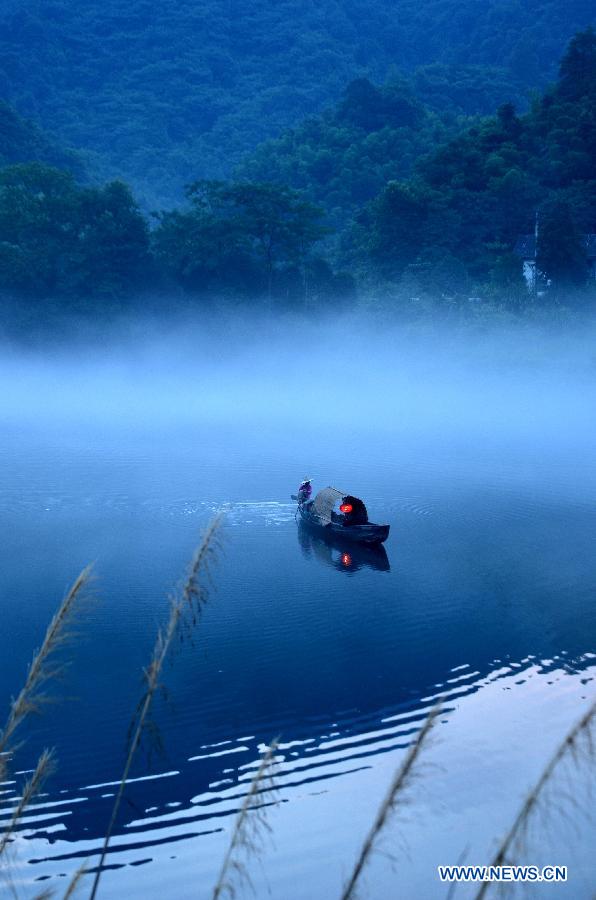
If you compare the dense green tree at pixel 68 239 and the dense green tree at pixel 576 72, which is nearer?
the dense green tree at pixel 68 239

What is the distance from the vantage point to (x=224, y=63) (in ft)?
458

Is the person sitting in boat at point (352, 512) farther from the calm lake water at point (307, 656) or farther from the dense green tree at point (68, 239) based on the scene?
the dense green tree at point (68, 239)

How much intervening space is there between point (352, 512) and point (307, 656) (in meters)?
9.08

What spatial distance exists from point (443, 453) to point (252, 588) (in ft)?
78.0

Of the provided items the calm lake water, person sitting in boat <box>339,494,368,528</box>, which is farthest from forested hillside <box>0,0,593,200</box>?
person sitting in boat <box>339,494,368,528</box>

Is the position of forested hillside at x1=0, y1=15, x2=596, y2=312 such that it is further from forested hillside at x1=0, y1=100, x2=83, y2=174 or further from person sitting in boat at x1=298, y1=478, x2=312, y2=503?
person sitting in boat at x1=298, y1=478, x2=312, y2=503

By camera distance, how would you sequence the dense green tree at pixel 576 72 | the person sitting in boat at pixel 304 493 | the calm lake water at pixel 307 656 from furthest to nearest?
the dense green tree at pixel 576 72, the person sitting in boat at pixel 304 493, the calm lake water at pixel 307 656

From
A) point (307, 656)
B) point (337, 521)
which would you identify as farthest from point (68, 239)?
point (307, 656)

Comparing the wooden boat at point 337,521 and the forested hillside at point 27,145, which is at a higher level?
the forested hillside at point 27,145

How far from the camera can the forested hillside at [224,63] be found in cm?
11975

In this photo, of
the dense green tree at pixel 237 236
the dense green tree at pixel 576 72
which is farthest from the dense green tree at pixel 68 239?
the dense green tree at pixel 576 72

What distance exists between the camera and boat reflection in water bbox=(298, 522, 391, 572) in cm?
2678

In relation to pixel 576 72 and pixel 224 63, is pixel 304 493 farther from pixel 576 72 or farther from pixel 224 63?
pixel 224 63

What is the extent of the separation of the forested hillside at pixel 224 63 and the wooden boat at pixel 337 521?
8459 centimetres
